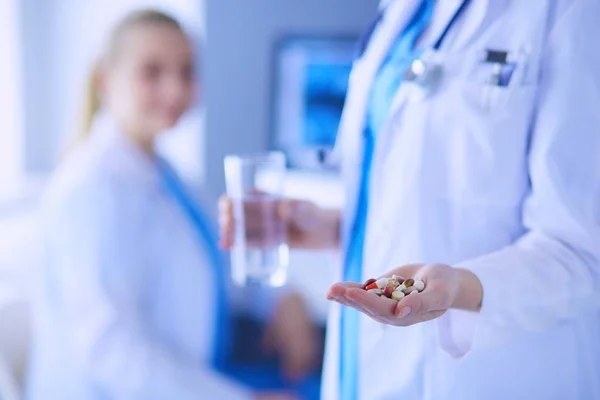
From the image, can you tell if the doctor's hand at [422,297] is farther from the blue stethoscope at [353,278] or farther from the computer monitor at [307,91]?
the computer monitor at [307,91]

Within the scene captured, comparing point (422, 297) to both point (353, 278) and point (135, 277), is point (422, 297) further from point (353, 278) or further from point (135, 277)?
point (135, 277)

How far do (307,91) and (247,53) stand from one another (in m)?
0.29

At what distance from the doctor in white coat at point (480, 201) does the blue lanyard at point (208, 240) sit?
0.70 meters

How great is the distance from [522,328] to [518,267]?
0.09 m

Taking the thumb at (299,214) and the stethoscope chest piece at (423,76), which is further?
the thumb at (299,214)

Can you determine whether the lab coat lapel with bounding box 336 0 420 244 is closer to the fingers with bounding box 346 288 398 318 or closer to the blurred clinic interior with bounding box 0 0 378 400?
the blurred clinic interior with bounding box 0 0 378 400

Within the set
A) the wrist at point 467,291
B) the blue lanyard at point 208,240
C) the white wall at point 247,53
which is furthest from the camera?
the white wall at point 247,53

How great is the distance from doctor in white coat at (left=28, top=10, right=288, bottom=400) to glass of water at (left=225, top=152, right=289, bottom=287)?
14.6 inches

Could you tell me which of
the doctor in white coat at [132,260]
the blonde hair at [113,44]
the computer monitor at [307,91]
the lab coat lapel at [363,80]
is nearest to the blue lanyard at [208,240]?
the doctor in white coat at [132,260]

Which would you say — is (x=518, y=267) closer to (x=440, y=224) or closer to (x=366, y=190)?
(x=440, y=224)

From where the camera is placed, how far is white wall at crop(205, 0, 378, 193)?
2828 mm

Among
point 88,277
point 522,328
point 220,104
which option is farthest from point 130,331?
point 220,104

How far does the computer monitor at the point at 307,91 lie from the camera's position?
2.85 metres

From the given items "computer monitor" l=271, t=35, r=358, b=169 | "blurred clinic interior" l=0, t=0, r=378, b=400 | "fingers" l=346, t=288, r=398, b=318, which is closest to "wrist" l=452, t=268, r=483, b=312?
"fingers" l=346, t=288, r=398, b=318
